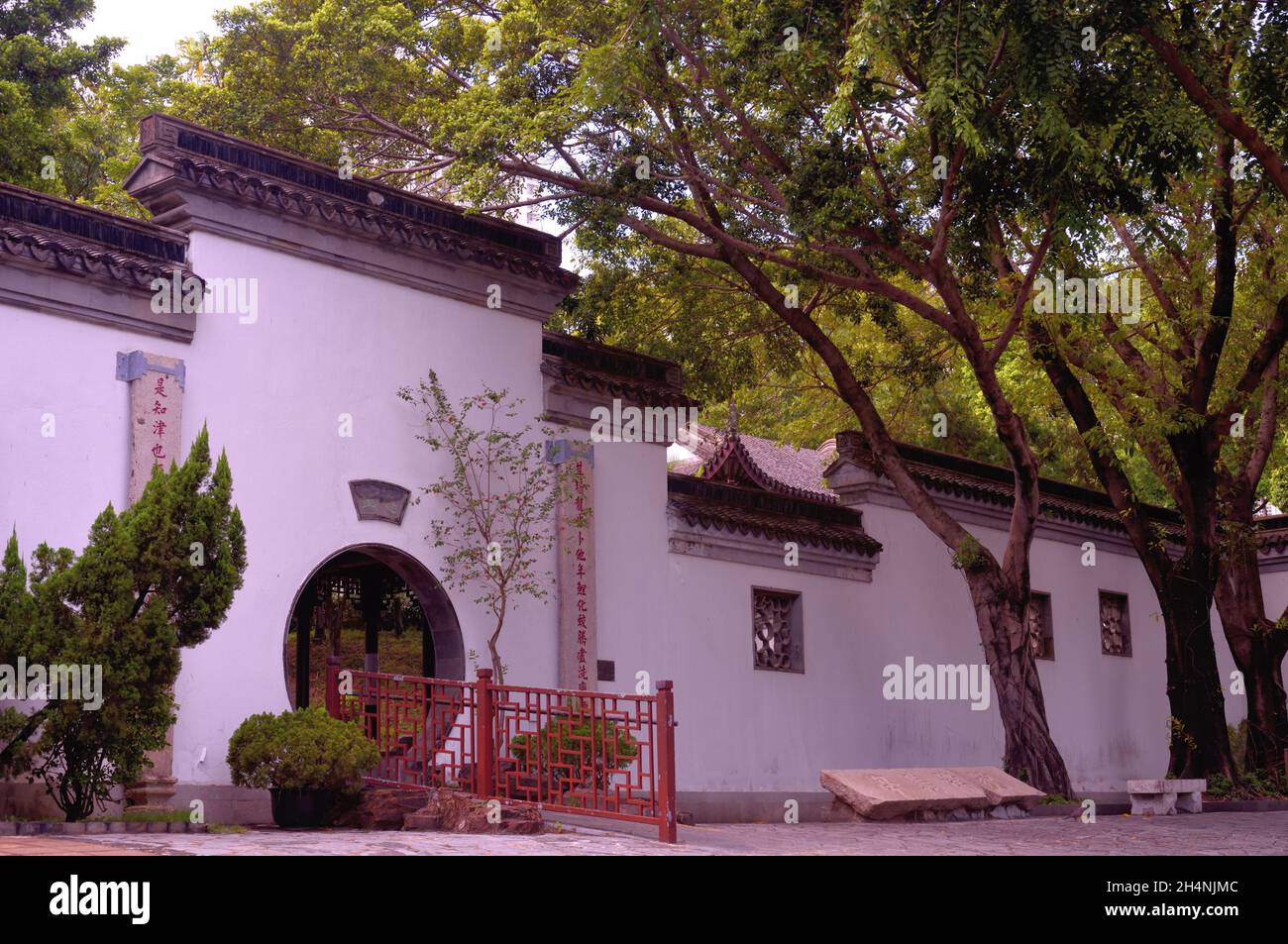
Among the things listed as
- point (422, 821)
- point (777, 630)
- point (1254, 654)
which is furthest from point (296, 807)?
point (1254, 654)

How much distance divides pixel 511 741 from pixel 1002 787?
595 centimetres

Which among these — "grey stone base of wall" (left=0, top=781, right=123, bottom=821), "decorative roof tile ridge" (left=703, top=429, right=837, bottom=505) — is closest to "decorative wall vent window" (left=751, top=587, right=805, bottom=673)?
"decorative roof tile ridge" (left=703, top=429, right=837, bottom=505)

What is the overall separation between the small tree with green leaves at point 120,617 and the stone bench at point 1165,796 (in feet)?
33.5

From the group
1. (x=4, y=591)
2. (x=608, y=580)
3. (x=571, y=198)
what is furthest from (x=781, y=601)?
(x=4, y=591)

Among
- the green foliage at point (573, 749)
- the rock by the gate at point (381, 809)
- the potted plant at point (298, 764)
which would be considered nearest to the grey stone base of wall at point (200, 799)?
the potted plant at point (298, 764)

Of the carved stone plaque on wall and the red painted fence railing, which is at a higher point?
the carved stone plaque on wall

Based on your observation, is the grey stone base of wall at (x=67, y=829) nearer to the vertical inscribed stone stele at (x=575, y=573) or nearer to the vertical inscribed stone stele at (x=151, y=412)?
the vertical inscribed stone stele at (x=151, y=412)

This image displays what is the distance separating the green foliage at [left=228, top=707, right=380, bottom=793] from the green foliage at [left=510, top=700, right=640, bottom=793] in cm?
114

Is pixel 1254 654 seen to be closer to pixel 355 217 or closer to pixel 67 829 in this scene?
pixel 355 217

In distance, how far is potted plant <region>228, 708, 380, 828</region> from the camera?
9.44 meters

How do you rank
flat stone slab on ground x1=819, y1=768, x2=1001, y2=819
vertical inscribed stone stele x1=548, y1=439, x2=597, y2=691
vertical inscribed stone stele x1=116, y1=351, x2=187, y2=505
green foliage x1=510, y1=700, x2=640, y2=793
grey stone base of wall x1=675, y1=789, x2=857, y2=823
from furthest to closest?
grey stone base of wall x1=675, y1=789, x2=857, y2=823 < flat stone slab on ground x1=819, y1=768, x2=1001, y2=819 < vertical inscribed stone stele x1=548, y1=439, x2=597, y2=691 < vertical inscribed stone stele x1=116, y1=351, x2=187, y2=505 < green foliage x1=510, y1=700, x2=640, y2=793

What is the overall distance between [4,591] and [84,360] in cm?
233

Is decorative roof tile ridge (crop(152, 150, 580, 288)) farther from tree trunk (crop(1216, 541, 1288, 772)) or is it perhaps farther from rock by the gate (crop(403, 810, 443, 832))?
tree trunk (crop(1216, 541, 1288, 772))

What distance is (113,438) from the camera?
1005 cm
